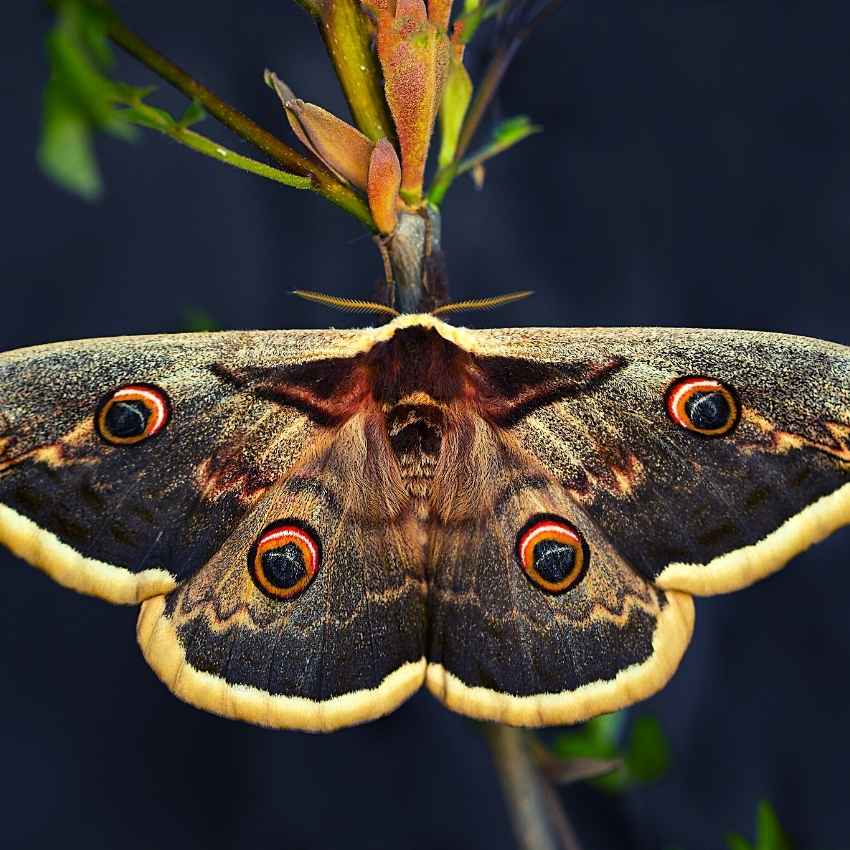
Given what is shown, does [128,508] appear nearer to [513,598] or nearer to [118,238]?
[513,598]

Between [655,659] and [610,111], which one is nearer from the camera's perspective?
[655,659]

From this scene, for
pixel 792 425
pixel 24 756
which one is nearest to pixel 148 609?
pixel 792 425

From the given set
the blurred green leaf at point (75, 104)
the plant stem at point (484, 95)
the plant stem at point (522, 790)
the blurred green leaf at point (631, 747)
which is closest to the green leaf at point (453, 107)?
the plant stem at point (484, 95)

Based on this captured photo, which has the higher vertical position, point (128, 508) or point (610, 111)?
point (610, 111)

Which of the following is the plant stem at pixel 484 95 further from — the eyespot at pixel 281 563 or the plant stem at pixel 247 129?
the eyespot at pixel 281 563

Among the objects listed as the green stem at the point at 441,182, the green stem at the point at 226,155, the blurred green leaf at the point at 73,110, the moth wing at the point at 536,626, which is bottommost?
the moth wing at the point at 536,626

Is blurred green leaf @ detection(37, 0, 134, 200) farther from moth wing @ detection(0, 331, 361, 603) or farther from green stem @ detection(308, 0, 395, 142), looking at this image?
moth wing @ detection(0, 331, 361, 603)

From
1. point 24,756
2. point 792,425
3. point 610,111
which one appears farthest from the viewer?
point 610,111
